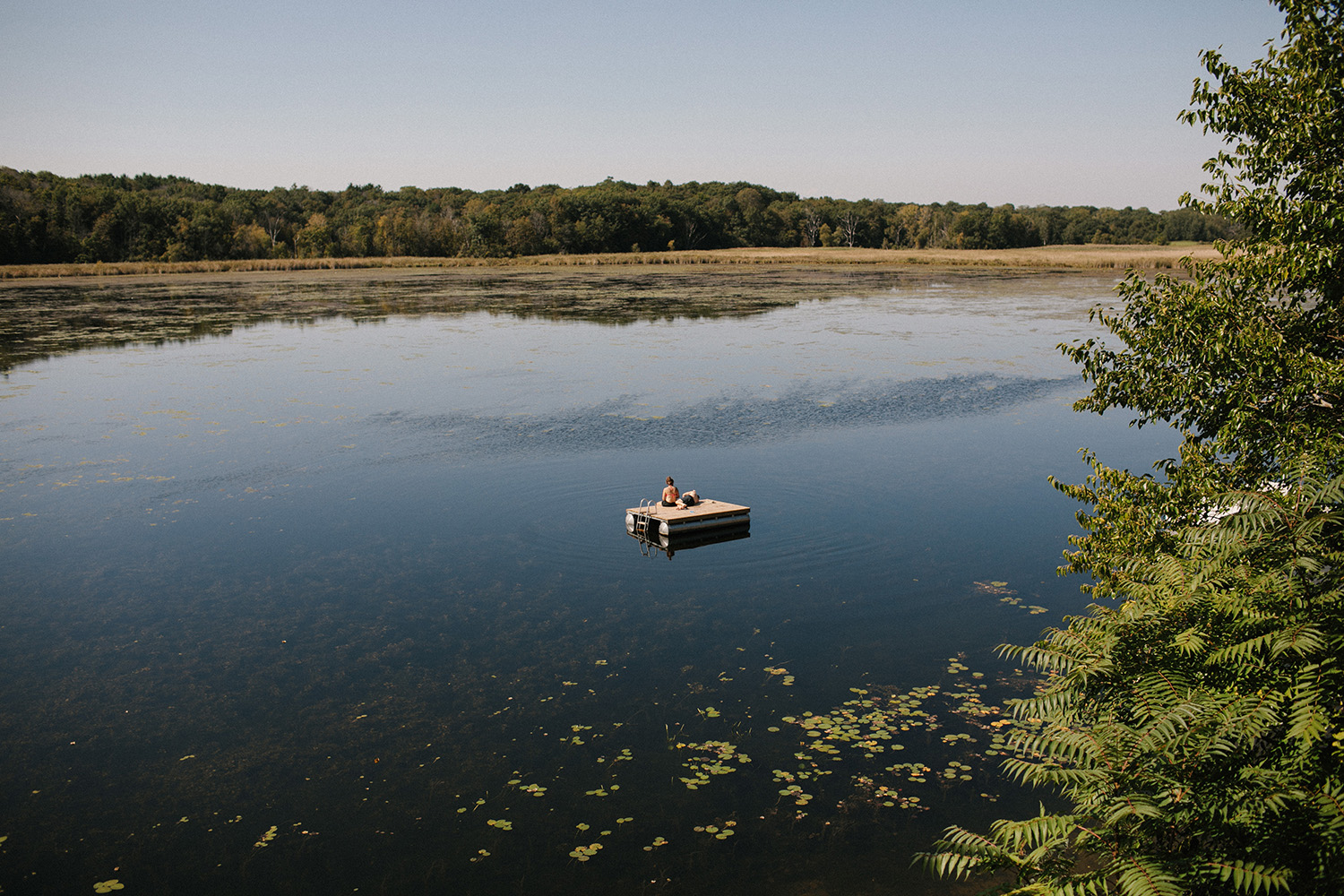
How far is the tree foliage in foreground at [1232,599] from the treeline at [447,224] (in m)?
125

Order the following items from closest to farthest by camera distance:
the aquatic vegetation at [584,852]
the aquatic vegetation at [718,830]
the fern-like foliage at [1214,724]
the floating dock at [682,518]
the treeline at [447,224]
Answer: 1. the fern-like foliage at [1214,724]
2. the aquatic vegetation at [584,852]
3. the aquatic vegetation at [718,830]
4. the floating dock at [682,518]
5. the treeline at [447,224]

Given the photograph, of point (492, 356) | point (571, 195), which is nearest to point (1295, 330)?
point (492, 356)

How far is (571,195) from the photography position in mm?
160500

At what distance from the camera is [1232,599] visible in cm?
624

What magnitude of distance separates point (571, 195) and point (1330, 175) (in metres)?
158

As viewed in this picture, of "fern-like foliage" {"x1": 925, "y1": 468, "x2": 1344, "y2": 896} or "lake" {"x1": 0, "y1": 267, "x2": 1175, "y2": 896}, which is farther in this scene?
"lake" {"x1": 0, "y1": 267, "x2": 1175, "y2": 896}

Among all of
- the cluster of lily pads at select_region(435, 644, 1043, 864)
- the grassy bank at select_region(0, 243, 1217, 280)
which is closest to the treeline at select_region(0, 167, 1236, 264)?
the grassy bank at select_region(0, 243, 1217, 280)

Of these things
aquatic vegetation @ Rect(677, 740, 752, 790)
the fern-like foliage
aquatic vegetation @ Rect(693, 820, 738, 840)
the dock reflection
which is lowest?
aquatic vegetation @ Rect(693, 820, 738, 840)

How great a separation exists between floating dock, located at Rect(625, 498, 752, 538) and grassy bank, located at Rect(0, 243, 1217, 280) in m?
96.4

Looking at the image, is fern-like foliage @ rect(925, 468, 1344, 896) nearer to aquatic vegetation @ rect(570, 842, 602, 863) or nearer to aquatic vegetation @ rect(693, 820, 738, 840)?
aquatic vegetation @ rect(693, 820, 738, 840)

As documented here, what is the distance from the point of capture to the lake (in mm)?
9523

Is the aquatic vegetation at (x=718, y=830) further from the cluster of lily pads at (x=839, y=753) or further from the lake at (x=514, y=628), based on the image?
the lake at (x=514, y=628)

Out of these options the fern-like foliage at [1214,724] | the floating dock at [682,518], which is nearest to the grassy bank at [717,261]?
the floating dock at [682,518]

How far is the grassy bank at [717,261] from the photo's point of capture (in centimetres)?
10381
